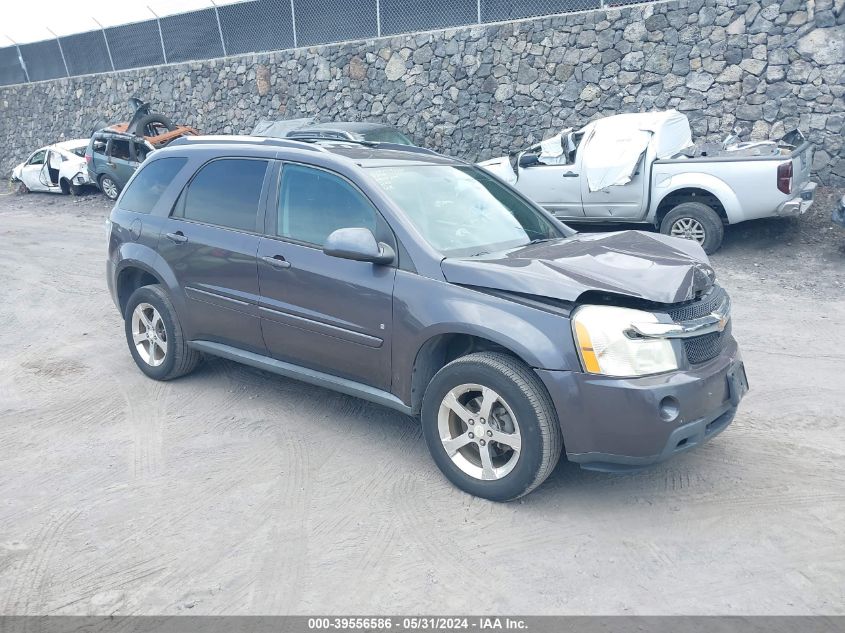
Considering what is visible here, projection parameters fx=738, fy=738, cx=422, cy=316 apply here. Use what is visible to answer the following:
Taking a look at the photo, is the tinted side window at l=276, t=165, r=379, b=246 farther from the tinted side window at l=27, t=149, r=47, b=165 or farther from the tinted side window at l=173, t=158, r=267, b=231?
the tinted side window at l=27, t=149, r=47, b=165

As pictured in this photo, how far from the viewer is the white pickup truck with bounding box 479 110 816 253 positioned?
9289 millimetres

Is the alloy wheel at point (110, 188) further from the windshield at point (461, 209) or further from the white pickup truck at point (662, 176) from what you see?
the windshield at point (461, 209)

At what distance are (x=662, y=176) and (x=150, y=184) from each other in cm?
686

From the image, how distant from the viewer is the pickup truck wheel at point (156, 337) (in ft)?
18.2

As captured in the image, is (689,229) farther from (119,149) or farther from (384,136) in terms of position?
(119,149)

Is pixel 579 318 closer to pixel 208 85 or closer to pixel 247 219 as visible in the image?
pixel 247 219

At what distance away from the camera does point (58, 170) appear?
2012 cm

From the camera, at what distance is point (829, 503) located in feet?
Answer: 12.3

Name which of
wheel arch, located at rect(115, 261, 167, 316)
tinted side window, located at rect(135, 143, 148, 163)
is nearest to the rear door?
wheel arch, located at rect(115, 261, 167, 316)

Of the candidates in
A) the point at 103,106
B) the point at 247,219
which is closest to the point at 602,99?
the point at 247,219

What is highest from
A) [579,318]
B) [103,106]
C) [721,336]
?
[579,318]

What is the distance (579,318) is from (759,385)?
259 cm

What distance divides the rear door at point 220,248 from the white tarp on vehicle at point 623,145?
6.52 meters

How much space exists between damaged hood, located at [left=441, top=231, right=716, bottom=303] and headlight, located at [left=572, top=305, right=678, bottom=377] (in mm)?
108
